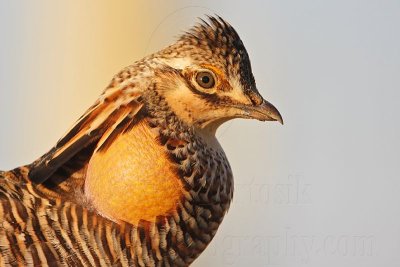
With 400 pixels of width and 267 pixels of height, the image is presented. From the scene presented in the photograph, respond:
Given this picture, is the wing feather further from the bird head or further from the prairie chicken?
the bird head

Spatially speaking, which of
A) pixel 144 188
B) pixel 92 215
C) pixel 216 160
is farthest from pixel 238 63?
pixel 92 215

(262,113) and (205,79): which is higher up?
(205,79)

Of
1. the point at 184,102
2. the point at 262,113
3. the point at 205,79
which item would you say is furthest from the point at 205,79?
the point at 262,113

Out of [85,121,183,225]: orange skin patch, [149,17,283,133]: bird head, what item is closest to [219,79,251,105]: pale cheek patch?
[149,17,283,133]: bird head

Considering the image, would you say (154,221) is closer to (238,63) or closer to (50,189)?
(50,189)

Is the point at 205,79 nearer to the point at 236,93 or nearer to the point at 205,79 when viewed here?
the point at 205,79

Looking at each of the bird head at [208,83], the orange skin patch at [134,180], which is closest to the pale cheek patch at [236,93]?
the bird head at [208,83]

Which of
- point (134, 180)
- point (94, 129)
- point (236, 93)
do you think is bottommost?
point (134, 180)
